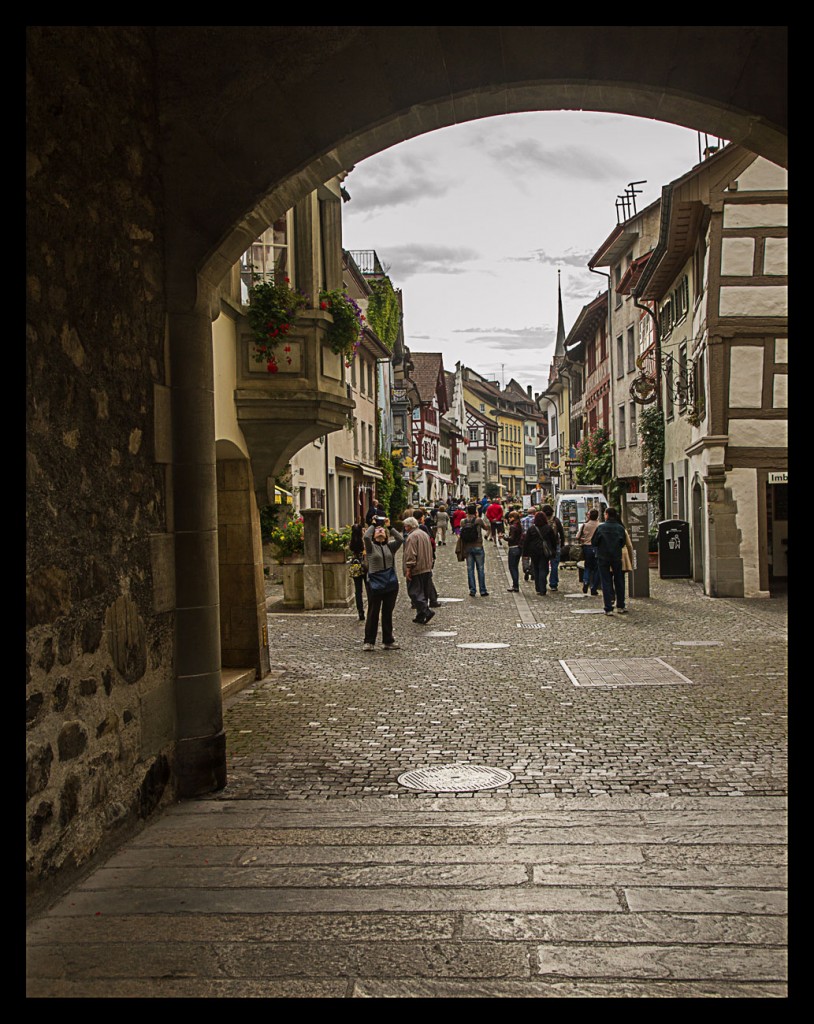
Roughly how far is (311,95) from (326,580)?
41.0 feet

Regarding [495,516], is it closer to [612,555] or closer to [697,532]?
[697,532]

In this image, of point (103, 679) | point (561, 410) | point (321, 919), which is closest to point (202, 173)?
point (103, 679)

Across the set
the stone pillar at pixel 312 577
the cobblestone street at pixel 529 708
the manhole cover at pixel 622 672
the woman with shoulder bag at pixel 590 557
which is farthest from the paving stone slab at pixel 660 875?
the woman with shoulder bag at pixel 590 557

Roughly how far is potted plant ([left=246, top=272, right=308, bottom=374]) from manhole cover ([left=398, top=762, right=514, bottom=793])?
4932 mm

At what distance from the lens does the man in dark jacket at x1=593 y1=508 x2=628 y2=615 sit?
16578mm

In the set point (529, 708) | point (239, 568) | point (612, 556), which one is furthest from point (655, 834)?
point (612, 556)

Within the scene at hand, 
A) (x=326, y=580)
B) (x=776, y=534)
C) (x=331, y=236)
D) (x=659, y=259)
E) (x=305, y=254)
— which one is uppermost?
(x=659, y=259)

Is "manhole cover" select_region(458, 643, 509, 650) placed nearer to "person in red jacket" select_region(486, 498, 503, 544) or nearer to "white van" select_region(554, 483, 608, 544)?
"white van" select_region(554, 483, 608, 544)

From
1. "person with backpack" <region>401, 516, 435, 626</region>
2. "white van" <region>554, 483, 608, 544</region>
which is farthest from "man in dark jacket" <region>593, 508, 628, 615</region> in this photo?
"white van" <region>554, 483, 608, 544</region>

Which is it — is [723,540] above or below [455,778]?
above

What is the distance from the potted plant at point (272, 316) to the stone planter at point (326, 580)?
778cm

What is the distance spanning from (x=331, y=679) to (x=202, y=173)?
5.89 metres

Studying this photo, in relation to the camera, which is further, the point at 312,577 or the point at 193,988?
the point at 312,577

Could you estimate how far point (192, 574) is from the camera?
6.24 m
